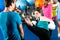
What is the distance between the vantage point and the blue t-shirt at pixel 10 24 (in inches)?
47.0

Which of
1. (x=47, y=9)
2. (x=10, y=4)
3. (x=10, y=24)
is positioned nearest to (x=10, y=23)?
(x=10, y=24)

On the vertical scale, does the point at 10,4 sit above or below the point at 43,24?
above

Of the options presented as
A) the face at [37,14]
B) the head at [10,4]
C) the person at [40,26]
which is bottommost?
the person at [40,26]

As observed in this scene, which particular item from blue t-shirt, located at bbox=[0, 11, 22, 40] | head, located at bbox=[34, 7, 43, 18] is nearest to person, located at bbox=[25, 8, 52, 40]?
head, located at bbox=[34, 7, 43, 18]

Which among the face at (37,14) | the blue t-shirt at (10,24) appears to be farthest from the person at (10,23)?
the face at (37,14)

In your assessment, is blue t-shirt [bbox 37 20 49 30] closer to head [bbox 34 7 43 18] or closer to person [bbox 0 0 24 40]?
head [bbox 34 7 43 18]

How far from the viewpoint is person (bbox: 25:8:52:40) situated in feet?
4.30

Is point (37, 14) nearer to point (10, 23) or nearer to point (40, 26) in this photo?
point (40, 26)

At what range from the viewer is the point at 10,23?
1.22 meters

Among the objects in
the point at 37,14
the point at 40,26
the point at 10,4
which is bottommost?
the point at 40,26

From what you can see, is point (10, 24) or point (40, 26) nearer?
point (10, 24)

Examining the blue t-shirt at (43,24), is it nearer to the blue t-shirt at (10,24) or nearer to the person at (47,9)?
the person at (47,9)

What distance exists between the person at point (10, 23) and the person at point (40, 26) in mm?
95

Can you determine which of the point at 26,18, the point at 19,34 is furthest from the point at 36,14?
the point at 19,34
